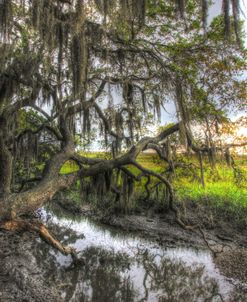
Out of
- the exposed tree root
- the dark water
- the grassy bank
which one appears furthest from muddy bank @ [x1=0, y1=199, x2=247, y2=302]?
the grassy bank

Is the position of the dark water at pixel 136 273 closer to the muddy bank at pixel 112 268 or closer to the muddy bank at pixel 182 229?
the muddy bank at pixel 112 268

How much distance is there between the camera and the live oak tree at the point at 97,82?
5152mm

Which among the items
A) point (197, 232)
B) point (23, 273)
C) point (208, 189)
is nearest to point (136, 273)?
point (23, 273)

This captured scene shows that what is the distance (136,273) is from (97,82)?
4.67 m

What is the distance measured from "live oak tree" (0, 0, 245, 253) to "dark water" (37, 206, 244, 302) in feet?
2.87

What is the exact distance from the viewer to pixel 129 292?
5.80m

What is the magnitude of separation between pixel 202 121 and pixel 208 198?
215 inches

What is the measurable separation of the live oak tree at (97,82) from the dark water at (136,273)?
0.88 m

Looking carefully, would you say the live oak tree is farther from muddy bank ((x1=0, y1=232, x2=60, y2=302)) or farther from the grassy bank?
the grassy bank

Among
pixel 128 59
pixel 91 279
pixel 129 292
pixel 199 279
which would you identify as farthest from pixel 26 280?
pixel 128 59

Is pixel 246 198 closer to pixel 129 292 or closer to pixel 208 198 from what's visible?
→ pixel 208 198

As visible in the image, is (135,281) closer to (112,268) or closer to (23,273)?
(112,268)

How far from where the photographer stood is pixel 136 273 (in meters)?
6.81

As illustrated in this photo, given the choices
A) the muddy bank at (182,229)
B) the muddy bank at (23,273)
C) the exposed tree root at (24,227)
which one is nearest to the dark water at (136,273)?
the muddy bank at (23,273)
